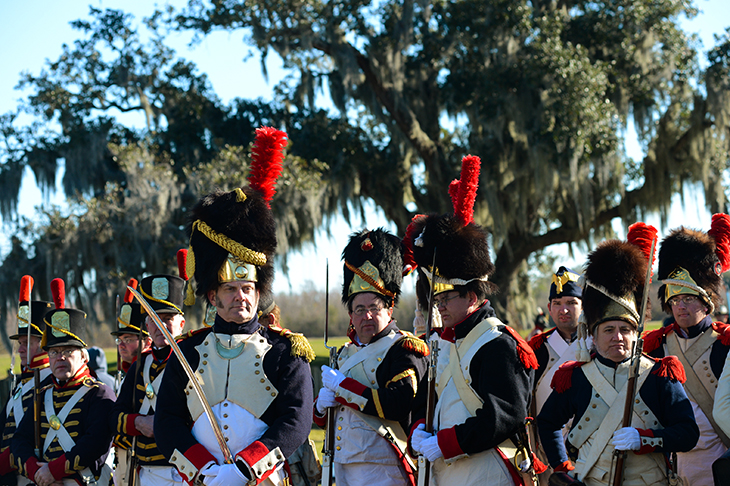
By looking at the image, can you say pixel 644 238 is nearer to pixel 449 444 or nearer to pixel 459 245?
pixel 459 245

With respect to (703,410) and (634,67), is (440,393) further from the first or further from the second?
(634,67)

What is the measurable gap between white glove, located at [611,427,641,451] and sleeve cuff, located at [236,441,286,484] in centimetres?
148

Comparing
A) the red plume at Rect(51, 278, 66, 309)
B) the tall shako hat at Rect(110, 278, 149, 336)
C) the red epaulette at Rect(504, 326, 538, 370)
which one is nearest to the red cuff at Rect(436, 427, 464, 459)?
the red epaulette at Rect(504, 326, 538, 370)

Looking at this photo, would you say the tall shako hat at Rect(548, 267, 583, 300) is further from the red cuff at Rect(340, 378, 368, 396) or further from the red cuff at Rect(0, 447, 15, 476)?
the red cuff at Rect(0, 447, 15, 476)

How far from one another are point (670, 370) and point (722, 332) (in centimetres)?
112

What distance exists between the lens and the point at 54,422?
15.9ft

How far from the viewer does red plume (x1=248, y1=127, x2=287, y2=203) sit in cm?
346

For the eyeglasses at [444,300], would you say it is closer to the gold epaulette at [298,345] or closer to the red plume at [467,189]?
the red plume at [467,189]

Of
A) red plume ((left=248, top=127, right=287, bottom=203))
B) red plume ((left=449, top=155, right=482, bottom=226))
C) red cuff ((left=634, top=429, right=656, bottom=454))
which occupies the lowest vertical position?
red cuff ((left=634, top=429, right=656, bottom=454))

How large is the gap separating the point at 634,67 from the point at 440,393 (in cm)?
1309

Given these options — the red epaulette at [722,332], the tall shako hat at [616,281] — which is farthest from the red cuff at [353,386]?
the red epaulette at [722,332]

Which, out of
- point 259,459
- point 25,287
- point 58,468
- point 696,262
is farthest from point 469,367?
point 25,287

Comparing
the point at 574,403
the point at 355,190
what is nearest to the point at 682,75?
the point at 355,190

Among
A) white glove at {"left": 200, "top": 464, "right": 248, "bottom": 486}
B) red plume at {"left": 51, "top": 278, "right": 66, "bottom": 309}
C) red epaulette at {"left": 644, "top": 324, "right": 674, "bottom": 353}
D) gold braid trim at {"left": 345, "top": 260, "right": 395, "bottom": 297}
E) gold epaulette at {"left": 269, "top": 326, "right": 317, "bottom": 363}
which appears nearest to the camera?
white glove at {"left": 200, "top": 464, "right": 248, "bottom": 486}
